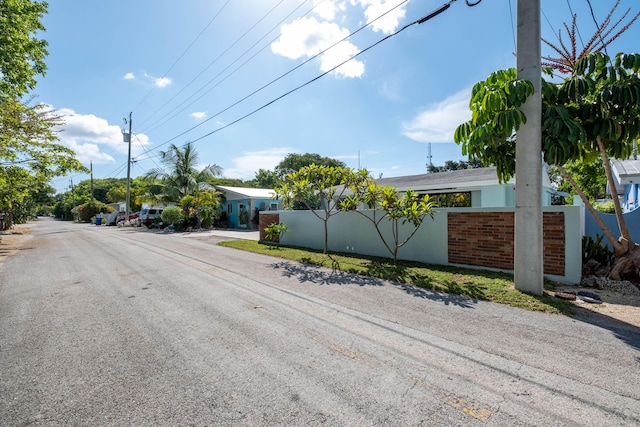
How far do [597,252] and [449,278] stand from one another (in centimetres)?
368

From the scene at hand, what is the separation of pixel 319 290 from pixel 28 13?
15957 mm

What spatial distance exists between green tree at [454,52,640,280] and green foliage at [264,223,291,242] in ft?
29.5

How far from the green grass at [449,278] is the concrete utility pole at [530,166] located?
17.8 inches

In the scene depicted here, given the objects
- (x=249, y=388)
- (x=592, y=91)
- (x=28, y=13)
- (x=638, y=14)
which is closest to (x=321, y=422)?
(x=249, y=388)

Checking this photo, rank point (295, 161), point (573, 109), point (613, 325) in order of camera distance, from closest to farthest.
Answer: point (613, 325), point (573, 109), point (295, 161)

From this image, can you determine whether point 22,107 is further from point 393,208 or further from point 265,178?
point 265,178

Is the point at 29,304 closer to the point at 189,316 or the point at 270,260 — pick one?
the point at 189,316

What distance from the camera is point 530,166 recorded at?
552 centimetres

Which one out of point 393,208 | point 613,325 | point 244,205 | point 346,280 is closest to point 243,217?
point 244,205

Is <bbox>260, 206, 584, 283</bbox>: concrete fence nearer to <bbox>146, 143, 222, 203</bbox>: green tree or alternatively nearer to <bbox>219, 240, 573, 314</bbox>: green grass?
<bbox>219, 240, 573, 314</bbox>: green grass

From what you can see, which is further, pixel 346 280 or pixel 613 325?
pixel 346 280

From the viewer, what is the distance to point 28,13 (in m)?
11.9

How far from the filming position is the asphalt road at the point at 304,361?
2352mm

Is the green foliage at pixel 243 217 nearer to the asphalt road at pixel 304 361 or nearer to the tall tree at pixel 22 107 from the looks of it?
the tall tree at pixel 22 107
